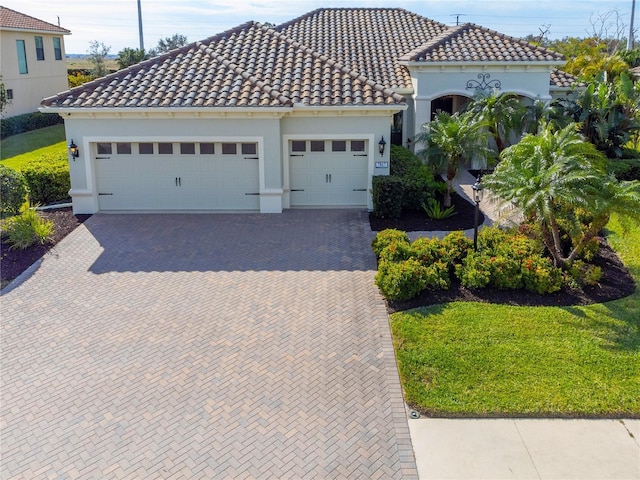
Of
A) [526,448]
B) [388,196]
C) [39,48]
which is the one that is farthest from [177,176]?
[39,48]

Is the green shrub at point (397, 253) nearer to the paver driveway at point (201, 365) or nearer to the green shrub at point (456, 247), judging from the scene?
the paver driveway at point (201, 365)

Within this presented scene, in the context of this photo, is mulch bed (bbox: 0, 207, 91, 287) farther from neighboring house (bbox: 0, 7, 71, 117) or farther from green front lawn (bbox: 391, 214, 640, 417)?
neighboring house (bbox: 0, 7, 71, 117)

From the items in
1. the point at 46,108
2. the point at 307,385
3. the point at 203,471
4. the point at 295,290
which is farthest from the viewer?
the point at 46,108

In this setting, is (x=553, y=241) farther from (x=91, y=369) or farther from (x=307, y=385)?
(x=91, y=369)

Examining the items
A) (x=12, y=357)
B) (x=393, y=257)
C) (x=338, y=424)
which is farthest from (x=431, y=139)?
(x=12, y=357)

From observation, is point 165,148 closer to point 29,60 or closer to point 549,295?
Result: point 549,295

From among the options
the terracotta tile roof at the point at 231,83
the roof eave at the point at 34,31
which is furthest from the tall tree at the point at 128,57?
the terracotta tile roof at the point at 231,83

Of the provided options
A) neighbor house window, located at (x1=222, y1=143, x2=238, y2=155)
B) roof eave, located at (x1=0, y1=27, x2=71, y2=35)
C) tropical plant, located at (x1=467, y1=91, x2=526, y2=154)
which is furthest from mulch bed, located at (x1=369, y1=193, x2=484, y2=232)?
roof eave, located at (x1=0, y1=27, x2=71, y2=35)
